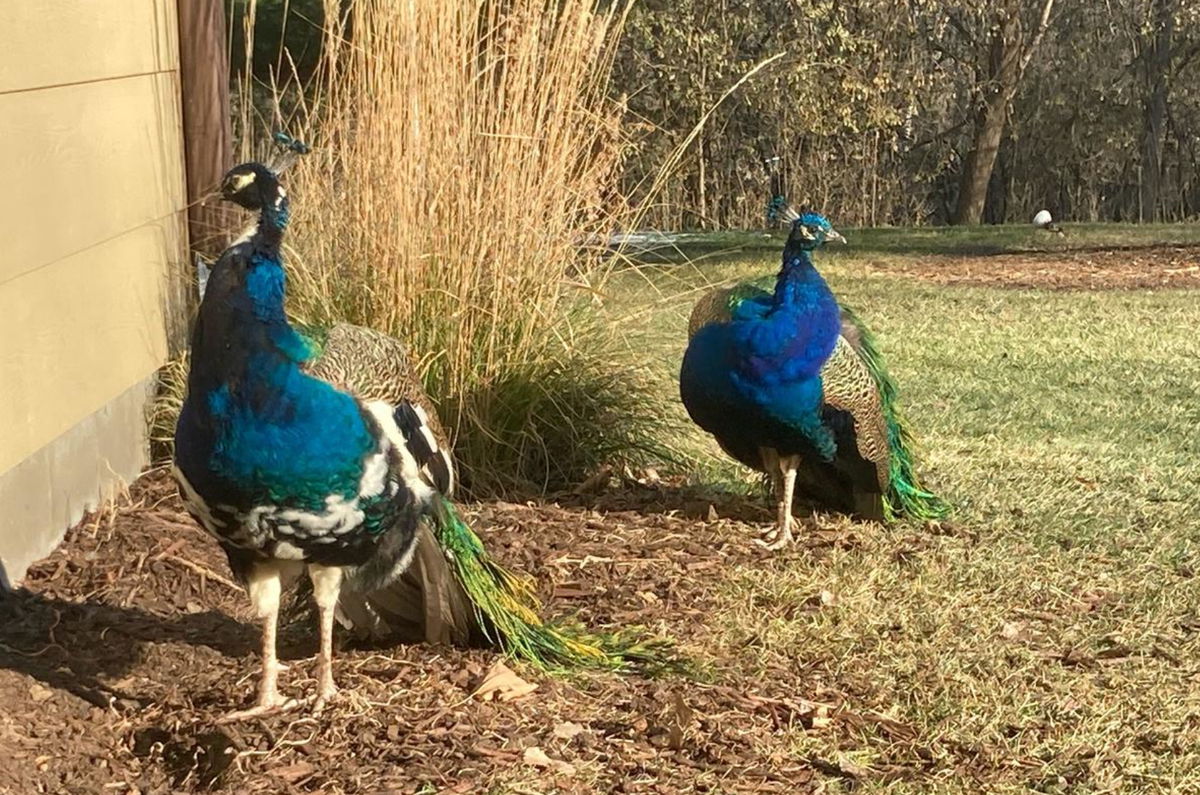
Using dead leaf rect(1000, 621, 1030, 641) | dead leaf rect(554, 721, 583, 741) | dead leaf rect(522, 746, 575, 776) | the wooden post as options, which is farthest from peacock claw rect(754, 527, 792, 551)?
the wooden post

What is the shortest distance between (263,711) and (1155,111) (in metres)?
15.5

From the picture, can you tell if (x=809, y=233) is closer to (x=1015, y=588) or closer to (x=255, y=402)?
(x=1015, y=588)

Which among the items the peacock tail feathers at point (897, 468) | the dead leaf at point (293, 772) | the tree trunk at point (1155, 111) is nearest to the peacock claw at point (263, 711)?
the dead leaf at point (293, 772)

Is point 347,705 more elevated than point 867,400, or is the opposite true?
point 867,400

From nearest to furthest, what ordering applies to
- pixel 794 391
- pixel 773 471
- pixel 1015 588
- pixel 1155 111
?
1. pixel 1015 588
2. pixel 794 391
3. pixel 773 471
4. pixel 1155 111

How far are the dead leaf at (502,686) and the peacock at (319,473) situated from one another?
0.11 metres

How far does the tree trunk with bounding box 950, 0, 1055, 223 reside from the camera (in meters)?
15.3

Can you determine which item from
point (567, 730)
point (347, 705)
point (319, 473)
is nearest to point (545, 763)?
point (567, 730)

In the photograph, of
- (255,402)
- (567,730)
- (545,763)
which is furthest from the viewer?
(567,730)

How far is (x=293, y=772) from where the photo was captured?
3.01 meters

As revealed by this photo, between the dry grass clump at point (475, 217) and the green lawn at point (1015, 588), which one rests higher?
the dry grass clump at point (475, 217)

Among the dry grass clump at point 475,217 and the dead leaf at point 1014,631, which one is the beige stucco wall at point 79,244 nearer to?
the dry grass clump at point 475,217

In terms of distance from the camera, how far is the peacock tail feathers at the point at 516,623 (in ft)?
11.5

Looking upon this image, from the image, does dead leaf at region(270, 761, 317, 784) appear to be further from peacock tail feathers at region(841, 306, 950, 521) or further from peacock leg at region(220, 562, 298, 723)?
peacock tail feathers at region(841, 306, 950, 521)
